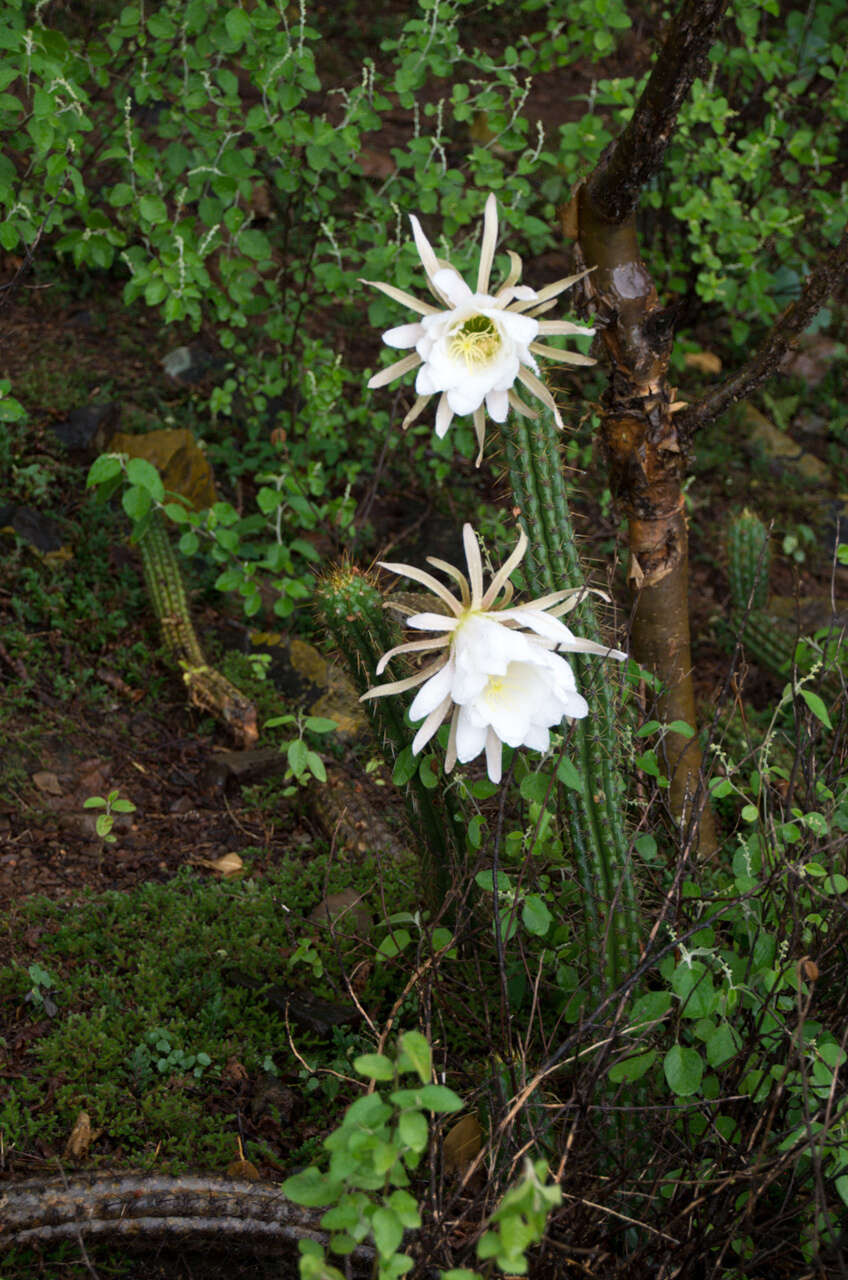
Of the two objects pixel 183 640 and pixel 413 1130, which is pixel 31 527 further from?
pixel 413 1130

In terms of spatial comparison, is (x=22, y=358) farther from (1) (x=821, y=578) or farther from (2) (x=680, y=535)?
(1) (x=821, y=578)

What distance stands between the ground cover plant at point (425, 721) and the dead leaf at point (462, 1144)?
0.11ft

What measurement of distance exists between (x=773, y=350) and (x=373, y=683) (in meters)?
1.34

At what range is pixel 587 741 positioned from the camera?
6.89ft

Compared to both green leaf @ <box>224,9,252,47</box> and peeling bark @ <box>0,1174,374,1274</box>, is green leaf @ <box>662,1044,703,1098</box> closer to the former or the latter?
peeling bark @ <box>0,1174,374,1274</box>

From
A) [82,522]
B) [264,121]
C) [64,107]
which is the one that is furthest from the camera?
[82,522]

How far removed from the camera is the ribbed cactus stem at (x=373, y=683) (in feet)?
7.45

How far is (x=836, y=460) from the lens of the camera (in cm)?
568

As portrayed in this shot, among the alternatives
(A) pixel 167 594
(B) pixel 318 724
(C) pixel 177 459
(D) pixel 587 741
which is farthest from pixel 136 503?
(D) pixel 587 741

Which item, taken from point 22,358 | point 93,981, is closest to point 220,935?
point 93,981

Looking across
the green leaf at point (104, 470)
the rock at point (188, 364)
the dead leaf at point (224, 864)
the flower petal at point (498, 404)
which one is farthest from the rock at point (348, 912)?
the rock at point (188, 364)

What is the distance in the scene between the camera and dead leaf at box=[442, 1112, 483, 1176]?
7.49 ft

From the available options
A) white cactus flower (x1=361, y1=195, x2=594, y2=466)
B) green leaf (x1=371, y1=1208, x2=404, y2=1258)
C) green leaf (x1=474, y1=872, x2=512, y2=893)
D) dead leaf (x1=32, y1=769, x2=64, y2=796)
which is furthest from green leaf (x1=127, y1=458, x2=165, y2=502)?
green leaf (x1=371, y1=1208, x2=404, y2=1258)

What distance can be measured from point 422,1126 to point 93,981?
1527mm
